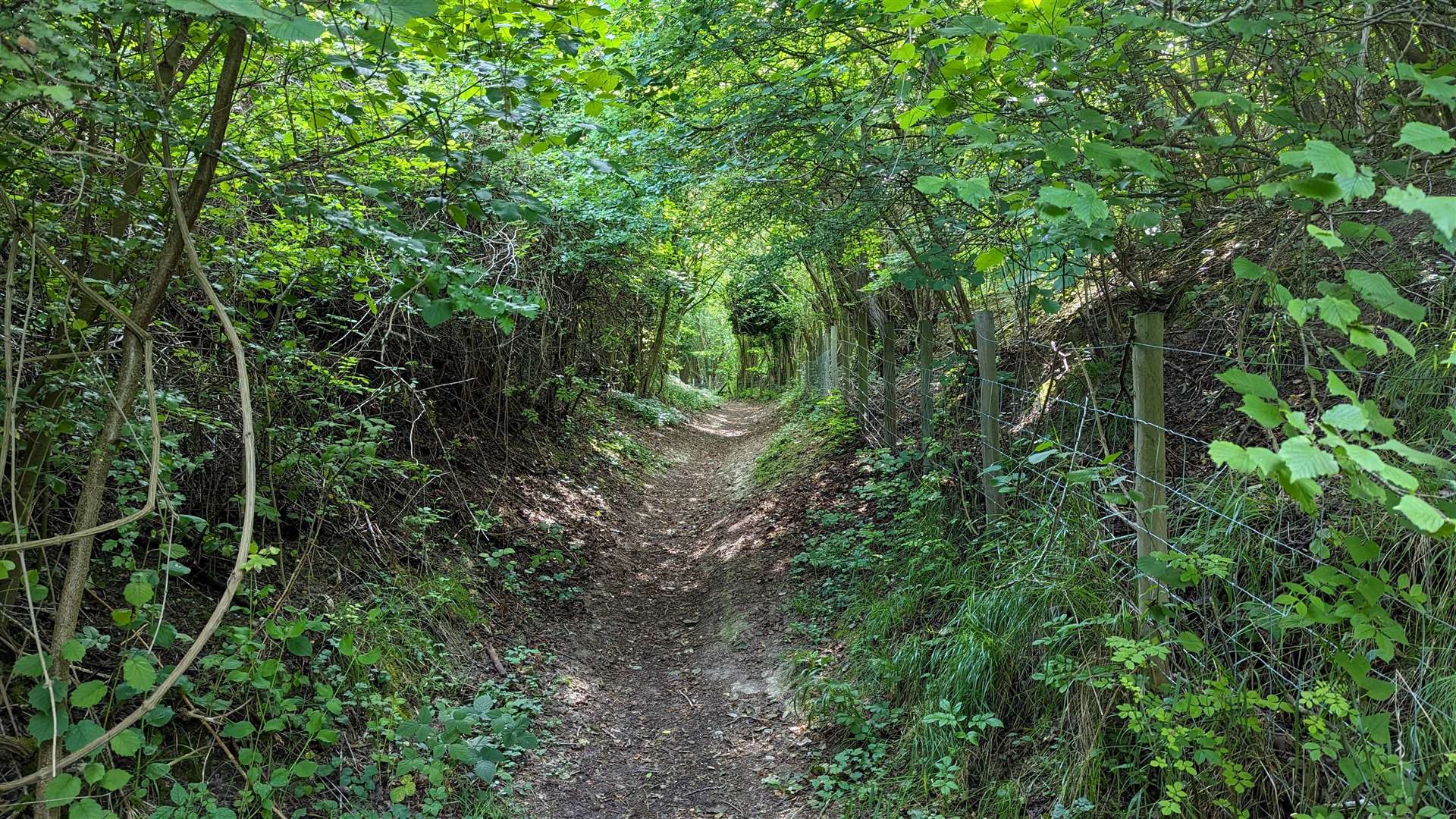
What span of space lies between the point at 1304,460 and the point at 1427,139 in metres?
0.73

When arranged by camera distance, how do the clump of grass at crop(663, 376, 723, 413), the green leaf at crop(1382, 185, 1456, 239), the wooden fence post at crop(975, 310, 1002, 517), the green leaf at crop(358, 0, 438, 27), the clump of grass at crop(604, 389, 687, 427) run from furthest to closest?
the clump of grass at crop(663, 376, 723, 413) → the clump of grass at crop(604, 389, 687, 427) → the wooden fence post at crop(975, 310, 1002, 517) → the green leaf at crop(358, 0, 438, 27) → the green leaf at crop(1382, 185, 1456, 239)

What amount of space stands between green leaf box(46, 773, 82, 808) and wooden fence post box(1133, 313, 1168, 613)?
4018 mm

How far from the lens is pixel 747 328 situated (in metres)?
24.1

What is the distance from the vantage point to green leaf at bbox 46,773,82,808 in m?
2.58

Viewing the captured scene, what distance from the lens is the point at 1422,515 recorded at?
144 centimetres

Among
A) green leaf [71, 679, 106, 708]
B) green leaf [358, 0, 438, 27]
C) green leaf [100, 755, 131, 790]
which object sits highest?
→ green leaf [358, 0, 438, 27]

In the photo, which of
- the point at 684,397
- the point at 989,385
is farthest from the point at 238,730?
the point at 684,397

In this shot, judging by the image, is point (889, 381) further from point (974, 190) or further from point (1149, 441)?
point (974, 190)

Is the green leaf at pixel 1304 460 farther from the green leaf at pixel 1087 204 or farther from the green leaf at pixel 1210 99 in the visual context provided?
the green leaf at pixel 1210 99

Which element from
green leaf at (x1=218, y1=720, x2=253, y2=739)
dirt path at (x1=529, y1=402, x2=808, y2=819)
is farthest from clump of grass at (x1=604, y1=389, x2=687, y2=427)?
green leaf at (x1=218, y1=720, x2=253, y2=739)

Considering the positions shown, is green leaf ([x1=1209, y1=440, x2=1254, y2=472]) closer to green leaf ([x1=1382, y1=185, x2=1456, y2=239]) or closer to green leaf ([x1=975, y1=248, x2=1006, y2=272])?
green leaf ([x1=1382, y1=185, x2=1456, y2=239])

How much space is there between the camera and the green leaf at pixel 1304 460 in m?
1.42

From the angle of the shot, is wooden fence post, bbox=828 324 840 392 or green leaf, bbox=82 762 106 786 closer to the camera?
green leaf, bbox=82 762 106 786

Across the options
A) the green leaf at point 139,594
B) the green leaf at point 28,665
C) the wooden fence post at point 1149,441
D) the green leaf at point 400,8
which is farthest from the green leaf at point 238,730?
the wooden fence post at point 1149,441
